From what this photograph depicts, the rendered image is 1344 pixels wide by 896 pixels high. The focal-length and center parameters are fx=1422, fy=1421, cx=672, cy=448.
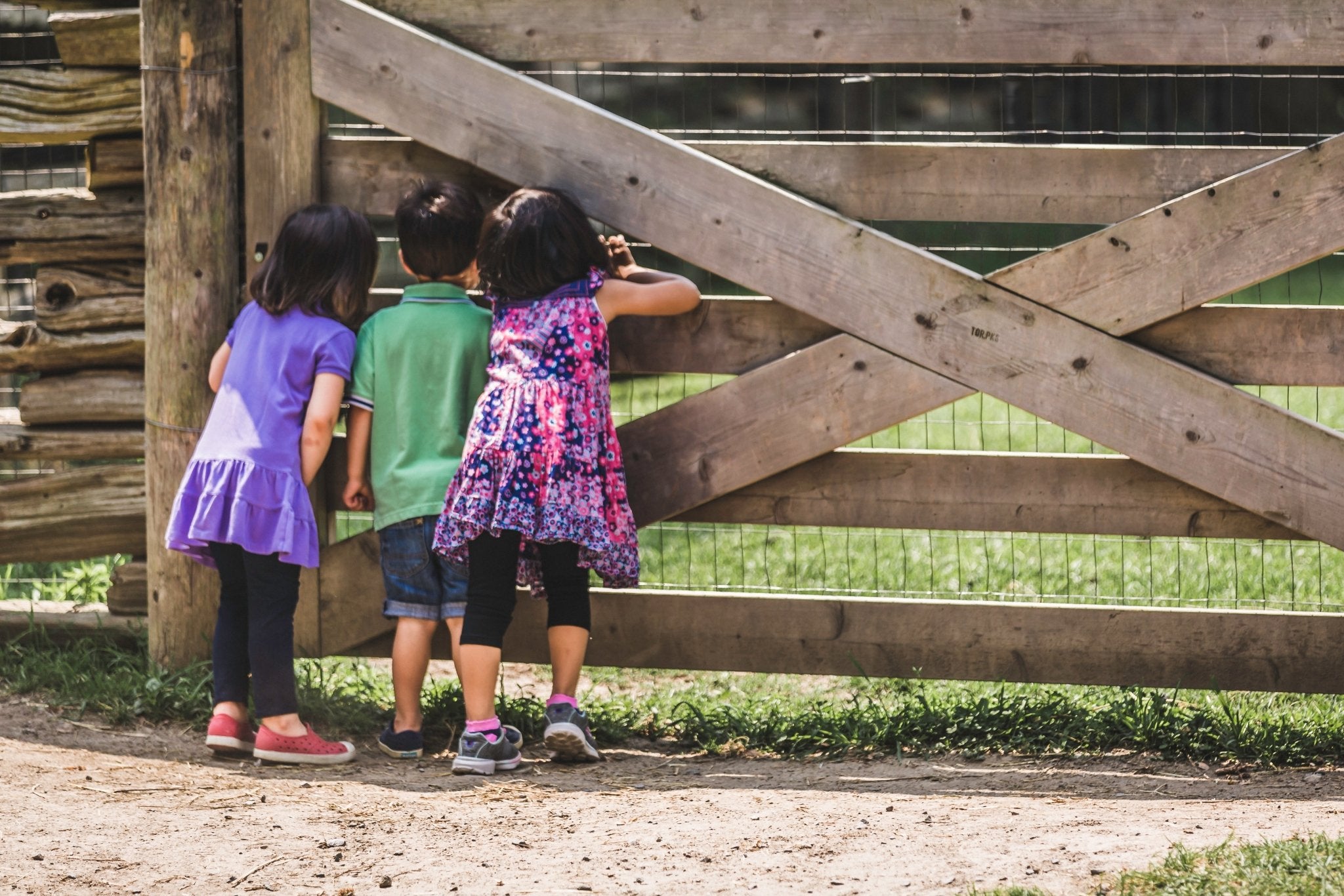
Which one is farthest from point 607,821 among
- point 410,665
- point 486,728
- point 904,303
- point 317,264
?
point 317,264

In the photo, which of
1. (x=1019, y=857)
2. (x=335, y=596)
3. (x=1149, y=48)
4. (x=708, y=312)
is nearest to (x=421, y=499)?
(x=335, y=596)

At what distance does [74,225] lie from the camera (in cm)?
508

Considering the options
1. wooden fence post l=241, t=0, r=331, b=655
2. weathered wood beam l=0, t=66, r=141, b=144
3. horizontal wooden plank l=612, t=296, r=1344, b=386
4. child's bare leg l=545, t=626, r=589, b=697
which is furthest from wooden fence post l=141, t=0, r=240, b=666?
horizontal wooden plank l=612, t=296, r=1344, b=386

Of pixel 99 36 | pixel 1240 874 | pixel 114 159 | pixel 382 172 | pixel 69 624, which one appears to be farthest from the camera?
pixel 69 624

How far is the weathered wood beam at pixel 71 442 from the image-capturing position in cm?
521

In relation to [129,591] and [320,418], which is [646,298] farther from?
[129,591]

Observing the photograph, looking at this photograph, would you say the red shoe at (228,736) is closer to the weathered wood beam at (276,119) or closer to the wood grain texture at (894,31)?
the weathered wood beam at (276,119)

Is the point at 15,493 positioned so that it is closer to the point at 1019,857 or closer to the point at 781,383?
the point at 781,383

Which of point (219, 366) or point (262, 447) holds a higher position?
point (219, 366)

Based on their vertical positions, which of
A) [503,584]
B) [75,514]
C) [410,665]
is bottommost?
[410,665]

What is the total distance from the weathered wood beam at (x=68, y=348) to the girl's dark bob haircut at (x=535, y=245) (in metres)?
1.59

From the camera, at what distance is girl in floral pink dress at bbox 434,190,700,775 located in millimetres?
4168

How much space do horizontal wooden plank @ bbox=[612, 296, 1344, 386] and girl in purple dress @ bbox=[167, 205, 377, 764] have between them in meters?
0.98

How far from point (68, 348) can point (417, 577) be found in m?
1.71
